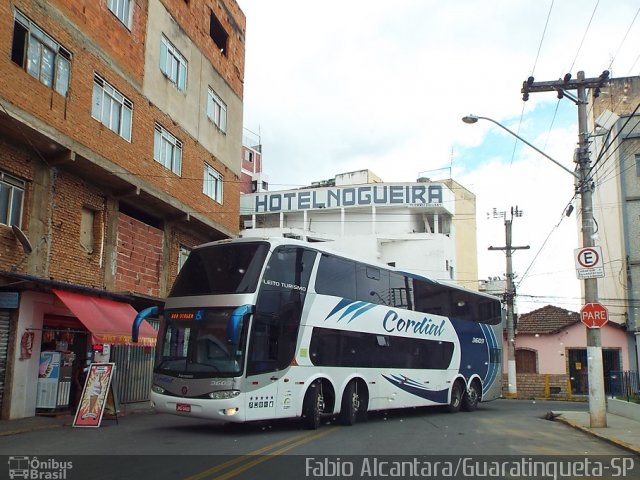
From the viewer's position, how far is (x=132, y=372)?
20.0m

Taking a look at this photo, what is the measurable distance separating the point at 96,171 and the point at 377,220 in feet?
123

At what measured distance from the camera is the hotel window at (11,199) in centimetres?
1416

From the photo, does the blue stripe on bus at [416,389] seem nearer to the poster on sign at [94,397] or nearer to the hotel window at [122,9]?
the poster on sign at [94,397]

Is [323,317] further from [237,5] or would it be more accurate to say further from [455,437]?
[237,5]

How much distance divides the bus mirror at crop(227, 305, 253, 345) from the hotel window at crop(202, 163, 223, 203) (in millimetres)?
13289

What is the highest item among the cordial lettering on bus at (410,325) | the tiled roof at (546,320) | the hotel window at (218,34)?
the hotel window at (218,34)

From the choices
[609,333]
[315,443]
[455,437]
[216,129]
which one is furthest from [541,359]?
[315,443]

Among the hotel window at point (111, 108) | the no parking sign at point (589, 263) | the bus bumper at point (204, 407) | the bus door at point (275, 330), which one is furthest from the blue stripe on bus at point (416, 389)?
the hotel window at point (111, 108)

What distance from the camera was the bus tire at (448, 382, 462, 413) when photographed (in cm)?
1983

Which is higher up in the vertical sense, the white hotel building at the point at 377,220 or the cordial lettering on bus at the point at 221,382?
the white hotel building at the point at 377,220

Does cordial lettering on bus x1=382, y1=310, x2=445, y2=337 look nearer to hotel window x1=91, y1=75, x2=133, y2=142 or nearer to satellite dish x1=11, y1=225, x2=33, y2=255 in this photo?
satellite dish x1=11, y1=225, x2=33, y2=255

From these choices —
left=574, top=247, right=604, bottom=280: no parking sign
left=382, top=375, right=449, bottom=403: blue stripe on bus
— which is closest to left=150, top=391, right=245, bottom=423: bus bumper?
left=382, top=375, right=449, bottom=403: blue stripe on bus

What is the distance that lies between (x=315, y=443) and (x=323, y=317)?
358cm

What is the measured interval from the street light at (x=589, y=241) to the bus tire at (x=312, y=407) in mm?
6867
